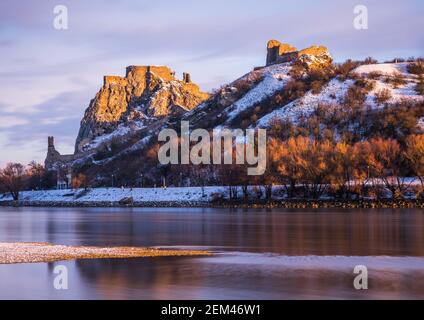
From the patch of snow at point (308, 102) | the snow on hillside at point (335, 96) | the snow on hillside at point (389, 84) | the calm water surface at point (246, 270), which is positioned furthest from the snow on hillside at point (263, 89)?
the calm water surface at point (246, 270)

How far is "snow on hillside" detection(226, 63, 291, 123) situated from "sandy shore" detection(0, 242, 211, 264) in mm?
136711

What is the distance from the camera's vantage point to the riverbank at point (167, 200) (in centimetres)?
9125

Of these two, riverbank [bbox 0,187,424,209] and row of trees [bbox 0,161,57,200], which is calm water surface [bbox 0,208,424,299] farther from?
row of trees [bbox 0,161,57,200]

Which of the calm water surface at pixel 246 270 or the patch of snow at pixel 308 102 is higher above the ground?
the patch of snow at pixel 308 102

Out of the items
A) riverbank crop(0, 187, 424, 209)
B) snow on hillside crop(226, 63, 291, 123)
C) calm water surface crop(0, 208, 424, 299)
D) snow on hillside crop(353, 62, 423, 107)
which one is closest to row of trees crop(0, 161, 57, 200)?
riverbank crop(0, 187, 424, 209)

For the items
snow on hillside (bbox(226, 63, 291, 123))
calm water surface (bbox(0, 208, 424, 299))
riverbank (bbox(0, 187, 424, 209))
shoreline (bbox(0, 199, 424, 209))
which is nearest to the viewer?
calm water surface (bbox(0, 208, 424, 299))

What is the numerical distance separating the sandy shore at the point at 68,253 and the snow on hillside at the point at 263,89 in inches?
5382

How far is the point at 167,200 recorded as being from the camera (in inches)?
4734

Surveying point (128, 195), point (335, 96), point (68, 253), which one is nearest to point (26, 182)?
point (128, 195)

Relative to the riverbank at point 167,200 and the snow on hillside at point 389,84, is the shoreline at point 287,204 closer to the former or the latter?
the riverbank at point 167,200

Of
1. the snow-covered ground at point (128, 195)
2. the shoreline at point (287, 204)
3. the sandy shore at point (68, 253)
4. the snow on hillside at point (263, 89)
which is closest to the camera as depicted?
the sandy shore at point (68, 253)

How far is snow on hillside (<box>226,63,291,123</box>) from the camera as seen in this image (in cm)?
17562
